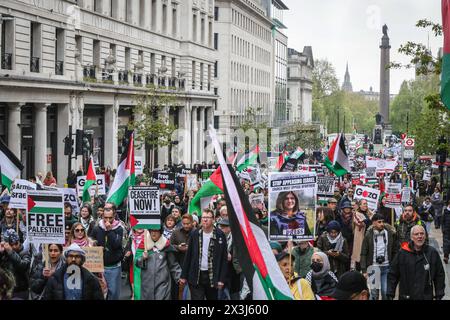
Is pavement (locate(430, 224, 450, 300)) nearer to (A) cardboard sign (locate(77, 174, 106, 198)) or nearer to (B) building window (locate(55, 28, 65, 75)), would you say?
(A) cardboard sign (locate(77, 174, 106, 198))

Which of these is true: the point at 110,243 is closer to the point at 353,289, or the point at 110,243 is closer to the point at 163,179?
the point at 353,289

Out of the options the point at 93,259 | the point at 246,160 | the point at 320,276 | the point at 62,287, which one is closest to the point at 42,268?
the point at 93,259

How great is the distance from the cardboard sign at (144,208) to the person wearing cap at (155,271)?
59 cm

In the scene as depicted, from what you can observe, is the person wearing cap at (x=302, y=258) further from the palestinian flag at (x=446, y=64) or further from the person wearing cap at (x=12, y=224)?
the person wearing cap at (x=12, y=224)

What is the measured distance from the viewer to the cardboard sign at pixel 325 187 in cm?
2350

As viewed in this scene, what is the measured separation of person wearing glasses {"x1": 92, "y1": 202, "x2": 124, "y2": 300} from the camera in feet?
46.8

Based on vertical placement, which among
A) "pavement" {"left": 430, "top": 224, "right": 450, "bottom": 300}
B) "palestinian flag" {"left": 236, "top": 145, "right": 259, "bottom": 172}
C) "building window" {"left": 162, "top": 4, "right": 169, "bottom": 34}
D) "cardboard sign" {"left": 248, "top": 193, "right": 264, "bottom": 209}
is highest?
"building window" {"left": 162, "top": 4, "right": 169, "bottom": 34}

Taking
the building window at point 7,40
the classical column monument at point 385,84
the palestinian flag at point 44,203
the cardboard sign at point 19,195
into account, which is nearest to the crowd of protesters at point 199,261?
the cardboard sign at point 19,195

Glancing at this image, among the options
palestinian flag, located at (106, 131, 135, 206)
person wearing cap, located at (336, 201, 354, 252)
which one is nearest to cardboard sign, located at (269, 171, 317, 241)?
person wearing cap, located at (336, 201, 354, 252)

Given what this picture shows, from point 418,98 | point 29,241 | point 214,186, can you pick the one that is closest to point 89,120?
point 214,186

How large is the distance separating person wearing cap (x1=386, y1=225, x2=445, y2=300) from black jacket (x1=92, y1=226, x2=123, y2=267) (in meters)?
4.26

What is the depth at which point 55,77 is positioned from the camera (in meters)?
42.0
